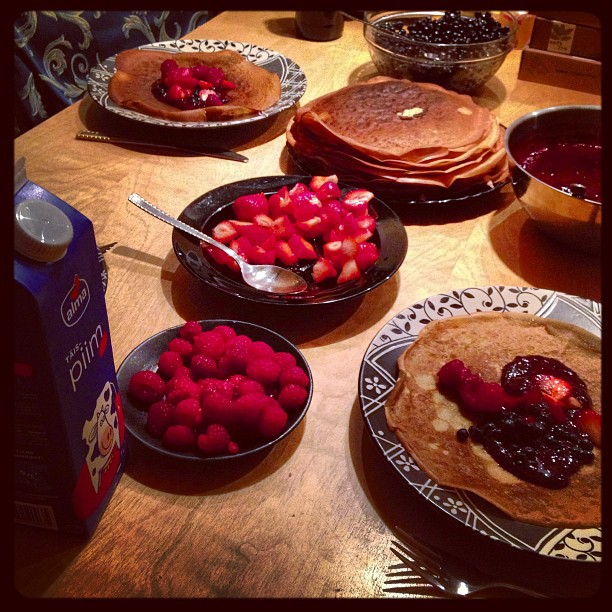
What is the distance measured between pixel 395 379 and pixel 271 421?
0.22 m

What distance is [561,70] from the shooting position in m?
2.05

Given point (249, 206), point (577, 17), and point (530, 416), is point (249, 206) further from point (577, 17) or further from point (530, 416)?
point (577, 17)

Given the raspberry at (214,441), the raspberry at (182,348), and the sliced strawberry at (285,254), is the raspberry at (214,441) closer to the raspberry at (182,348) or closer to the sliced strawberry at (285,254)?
the raspberry at (182,348)

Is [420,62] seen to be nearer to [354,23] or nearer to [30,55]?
[354,23]

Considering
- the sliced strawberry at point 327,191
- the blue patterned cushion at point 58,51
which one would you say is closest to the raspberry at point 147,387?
the sliced strawberry at point 327,191

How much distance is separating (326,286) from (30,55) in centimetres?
168

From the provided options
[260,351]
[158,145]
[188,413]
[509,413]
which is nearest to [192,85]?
[158,145]

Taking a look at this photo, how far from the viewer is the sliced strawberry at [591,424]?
90 centimetres

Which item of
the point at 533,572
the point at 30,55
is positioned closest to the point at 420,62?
the point at 30,55

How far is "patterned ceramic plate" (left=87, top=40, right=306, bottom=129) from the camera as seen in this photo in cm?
168

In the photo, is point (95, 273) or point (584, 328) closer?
point (95, 273)

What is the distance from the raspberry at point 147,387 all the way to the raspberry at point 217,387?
0.06 metres

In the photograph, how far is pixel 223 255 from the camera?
122cm

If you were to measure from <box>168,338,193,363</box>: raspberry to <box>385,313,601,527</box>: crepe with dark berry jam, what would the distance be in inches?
12.2
